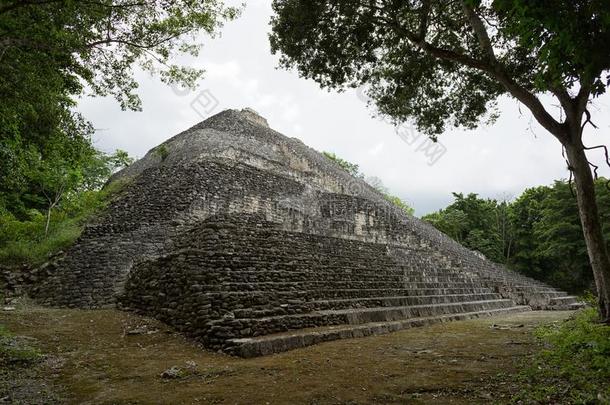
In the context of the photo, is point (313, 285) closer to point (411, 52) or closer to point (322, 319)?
point (322, 319)

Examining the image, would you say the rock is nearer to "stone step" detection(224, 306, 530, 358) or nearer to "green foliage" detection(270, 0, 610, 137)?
"stone step" detection(224, 306, 530, 358)

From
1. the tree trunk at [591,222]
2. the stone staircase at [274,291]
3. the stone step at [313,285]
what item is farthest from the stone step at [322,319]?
the tree trunk at [591,222]

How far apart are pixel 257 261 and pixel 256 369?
3.20 metres

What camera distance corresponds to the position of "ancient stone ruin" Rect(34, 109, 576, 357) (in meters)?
6.48

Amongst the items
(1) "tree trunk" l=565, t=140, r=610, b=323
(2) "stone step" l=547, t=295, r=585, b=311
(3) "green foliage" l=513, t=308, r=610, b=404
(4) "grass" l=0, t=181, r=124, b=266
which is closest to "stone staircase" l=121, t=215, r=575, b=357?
(3) "green foliage" l=513, t=308, r=610, b=404

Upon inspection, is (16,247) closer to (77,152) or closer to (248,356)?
(77,152)

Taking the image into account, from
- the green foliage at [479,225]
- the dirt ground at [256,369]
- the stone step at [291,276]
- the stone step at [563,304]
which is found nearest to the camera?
the dirt ground at [256,369]

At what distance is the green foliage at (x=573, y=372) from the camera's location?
3.05 m

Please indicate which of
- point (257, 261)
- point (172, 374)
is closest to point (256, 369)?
point (172, 374)

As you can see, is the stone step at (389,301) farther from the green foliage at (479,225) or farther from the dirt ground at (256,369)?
the green foliage at (479,225)

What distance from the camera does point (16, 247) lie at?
1034 cm

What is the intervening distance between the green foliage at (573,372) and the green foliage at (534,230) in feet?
45.2

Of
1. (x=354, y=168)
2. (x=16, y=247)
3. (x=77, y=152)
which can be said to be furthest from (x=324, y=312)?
(x=354, y=168)

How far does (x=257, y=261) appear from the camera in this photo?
762 centimetres
